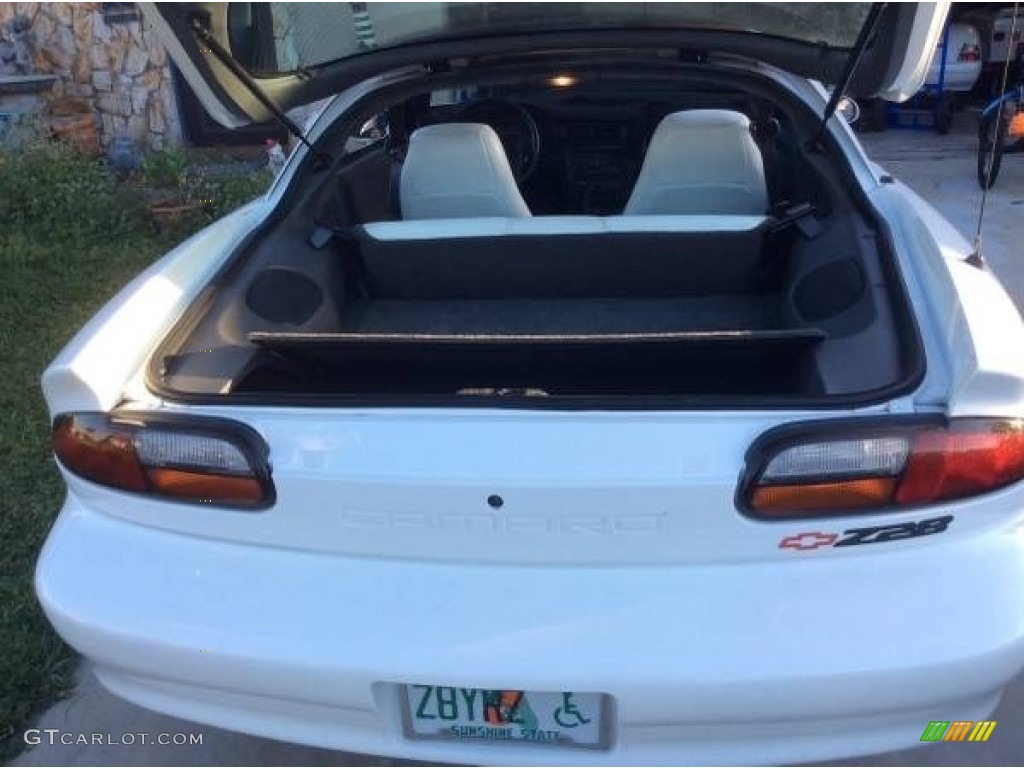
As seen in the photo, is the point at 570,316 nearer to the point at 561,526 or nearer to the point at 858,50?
the point at 858,50

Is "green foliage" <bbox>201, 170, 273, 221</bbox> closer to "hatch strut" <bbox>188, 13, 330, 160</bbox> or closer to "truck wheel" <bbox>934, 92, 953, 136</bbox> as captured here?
"hatch strut" <bbox>188, 13, 330, 160</bbox>

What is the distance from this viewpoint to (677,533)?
1.58 m

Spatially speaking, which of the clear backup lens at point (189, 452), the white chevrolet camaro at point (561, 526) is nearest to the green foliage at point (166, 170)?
the white chevrolet camaro at point (561, 526)

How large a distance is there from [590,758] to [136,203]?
578 cm

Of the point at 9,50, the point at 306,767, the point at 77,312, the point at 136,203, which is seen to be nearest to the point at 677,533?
the point at 306,767

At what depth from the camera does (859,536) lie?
1590mm

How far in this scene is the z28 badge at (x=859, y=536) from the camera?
1587 millimetres

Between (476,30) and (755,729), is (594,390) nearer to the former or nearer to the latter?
(755,729)

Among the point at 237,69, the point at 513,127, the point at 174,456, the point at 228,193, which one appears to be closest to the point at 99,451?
the point at 174,456

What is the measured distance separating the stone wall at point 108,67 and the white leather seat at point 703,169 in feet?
21.7

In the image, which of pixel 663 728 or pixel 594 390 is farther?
pixel 594 390

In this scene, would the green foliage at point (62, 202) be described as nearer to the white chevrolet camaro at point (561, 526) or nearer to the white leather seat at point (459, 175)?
the white leather seat at point (459, 175)

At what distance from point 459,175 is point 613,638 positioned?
184cm

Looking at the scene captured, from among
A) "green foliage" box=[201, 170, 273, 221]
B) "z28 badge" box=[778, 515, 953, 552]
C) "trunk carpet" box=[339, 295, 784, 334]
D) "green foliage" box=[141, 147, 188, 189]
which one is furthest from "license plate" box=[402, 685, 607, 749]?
"green foliage" box=[141, 147, 188, 189]
